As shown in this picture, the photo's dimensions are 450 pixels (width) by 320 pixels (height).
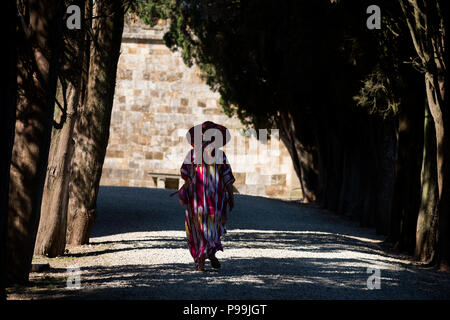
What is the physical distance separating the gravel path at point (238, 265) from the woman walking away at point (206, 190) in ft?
1.22

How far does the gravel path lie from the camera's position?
24.0 ft

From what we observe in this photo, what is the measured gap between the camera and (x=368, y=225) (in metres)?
18.1

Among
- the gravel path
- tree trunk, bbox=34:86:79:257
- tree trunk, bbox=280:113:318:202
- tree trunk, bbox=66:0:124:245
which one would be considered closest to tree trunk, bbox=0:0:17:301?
the gravel path

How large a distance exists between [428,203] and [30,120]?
255 inches

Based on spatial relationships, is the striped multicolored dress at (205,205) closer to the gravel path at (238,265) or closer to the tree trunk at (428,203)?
the gravel path at (238,265)

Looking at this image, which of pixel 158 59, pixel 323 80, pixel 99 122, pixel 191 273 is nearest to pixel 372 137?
pixel 323 80

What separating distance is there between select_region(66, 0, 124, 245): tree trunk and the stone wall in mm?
15730

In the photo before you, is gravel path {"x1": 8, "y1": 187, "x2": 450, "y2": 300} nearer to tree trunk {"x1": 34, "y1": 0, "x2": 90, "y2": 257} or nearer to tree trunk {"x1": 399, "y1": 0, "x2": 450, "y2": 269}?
tree trunk {"x1": 34, "y1": 0, "x2": 90, "y2": 257}

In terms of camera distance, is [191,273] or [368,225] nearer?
[191,273]

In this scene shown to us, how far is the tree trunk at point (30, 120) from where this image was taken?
25.4 feet
